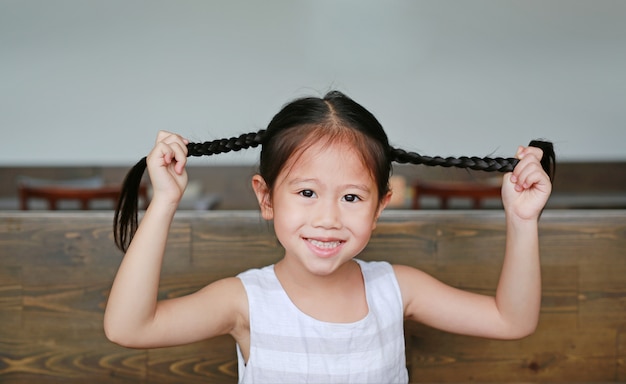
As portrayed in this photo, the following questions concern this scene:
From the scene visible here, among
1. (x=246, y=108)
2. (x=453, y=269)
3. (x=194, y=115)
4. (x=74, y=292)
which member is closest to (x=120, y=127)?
(x=194, y=115)

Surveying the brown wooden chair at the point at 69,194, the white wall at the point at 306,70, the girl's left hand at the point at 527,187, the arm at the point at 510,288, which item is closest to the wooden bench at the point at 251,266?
the arm at the point at 510,288

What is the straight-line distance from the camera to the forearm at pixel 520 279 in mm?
1266

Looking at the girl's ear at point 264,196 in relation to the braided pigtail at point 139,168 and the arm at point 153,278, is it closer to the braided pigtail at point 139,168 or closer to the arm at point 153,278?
the braided pigtail at point 139,168

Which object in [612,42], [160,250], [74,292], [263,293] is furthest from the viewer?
[612,42]

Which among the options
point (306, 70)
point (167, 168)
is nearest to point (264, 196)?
point (167, 168)

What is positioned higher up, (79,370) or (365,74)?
(365,74)

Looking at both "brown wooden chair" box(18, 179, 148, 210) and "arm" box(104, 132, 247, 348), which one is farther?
"brown wooden chair" box(18, 179, 148, 210)

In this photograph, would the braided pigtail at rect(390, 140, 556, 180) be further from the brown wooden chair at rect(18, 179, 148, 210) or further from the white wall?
the white wall

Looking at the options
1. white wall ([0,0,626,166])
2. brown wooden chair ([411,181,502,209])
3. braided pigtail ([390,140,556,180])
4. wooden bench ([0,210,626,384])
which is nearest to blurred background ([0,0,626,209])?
white wall ([0,0,626,166])

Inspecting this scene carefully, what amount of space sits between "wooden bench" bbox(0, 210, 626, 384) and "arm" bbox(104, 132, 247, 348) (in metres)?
0.46

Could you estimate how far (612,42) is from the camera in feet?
15.3

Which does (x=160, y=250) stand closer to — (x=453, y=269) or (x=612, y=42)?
(x=453, y=269)

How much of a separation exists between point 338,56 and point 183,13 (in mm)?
1143

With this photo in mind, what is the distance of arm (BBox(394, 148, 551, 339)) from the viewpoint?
124 cm
